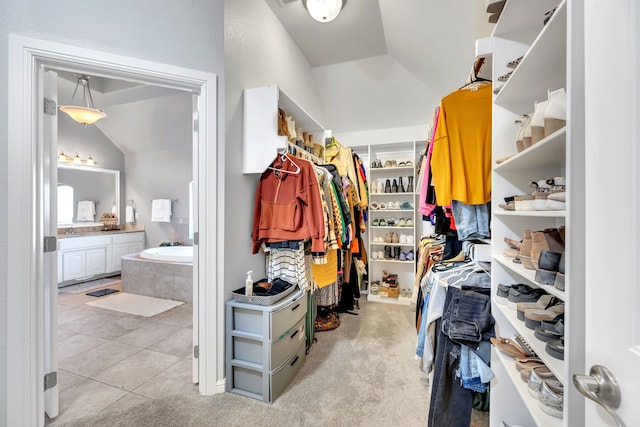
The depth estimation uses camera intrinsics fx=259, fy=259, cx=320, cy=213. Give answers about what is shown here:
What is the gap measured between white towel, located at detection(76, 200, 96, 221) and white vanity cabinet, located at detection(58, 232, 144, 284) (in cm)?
70

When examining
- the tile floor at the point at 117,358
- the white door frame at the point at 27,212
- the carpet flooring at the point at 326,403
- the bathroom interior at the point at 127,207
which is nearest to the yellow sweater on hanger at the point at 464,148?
the carpet flooring at the point at 326,403

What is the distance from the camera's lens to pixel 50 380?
1520 millimetres

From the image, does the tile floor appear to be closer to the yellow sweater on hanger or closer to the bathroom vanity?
the bathroom vanity

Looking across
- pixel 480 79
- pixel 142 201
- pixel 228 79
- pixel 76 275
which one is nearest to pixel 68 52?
pixel 228 79

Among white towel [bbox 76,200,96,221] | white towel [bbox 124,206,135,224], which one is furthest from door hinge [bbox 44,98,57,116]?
white towel [bbox 124,206,135,224]

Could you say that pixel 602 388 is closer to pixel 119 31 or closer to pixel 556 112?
pixel 556 112

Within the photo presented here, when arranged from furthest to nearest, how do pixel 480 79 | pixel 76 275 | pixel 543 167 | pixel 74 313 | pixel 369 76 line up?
pixel 76 275 < pixel 369 76 < pixel 74 313 < pixel 480 79 < pixel 543 167

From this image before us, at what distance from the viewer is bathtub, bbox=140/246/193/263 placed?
12.6ft

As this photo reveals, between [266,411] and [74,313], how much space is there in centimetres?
308

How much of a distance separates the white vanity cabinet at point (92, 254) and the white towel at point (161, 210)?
23.1 inches

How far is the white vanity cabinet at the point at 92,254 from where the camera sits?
4.16 meters

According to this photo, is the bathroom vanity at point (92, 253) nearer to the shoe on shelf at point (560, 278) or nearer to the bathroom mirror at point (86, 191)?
the bathroom mirror at point (86, 191)

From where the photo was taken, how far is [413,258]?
3.64 meters

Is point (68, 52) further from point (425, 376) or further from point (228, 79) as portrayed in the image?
point (425, 376)
